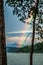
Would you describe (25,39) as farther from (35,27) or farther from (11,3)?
(11,3)

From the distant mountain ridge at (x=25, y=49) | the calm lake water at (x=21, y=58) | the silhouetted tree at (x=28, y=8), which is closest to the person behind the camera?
the silhouetted tree at (x=28, y=8)

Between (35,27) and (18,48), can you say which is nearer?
(35,27)

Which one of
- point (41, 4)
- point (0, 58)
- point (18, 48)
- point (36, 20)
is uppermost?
point (41, 4)

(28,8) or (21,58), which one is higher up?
(28,8)

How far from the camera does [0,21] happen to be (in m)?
1.56

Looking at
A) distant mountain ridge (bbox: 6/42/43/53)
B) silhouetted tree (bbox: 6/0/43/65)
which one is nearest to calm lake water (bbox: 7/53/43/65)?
distant mountain ridge (bbox: 6/42/43/53)

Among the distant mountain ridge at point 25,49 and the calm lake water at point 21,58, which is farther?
the calm lake water at point 21,58

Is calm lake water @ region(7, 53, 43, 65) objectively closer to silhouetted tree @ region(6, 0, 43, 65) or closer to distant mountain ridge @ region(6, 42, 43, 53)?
distant mountain ridge @ region(6, 42, 43, 53)

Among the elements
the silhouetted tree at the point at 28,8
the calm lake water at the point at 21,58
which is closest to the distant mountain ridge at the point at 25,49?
the calm lake water at the point at 21,58

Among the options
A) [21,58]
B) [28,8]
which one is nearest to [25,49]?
[21,58]

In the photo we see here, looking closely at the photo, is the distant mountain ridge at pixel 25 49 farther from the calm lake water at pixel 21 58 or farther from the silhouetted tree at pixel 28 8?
the silhouetted tree at pixel 28 8

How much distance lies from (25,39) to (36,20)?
20.0 inches

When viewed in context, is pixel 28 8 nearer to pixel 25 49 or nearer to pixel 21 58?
pixel 25 49

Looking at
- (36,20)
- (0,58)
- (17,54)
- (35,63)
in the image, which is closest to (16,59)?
(17,54)
